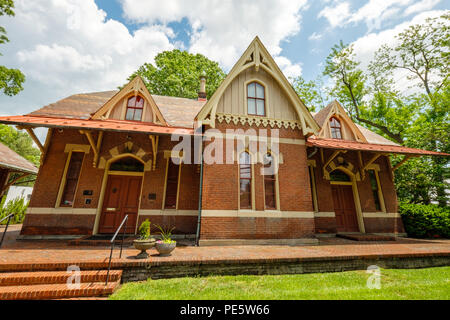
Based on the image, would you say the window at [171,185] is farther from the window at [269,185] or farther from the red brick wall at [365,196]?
the red brick wall at [365,196]

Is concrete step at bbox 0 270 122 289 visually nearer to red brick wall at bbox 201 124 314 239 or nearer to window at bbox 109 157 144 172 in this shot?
red brick wall at bbox 201 124 314 239

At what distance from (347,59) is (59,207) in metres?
25.6

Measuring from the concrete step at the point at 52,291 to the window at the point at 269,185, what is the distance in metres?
5.88

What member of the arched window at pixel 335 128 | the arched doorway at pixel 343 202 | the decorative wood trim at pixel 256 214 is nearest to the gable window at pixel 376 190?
the arched doorway at pixel 343 202

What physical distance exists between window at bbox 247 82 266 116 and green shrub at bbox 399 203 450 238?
10.1 metres

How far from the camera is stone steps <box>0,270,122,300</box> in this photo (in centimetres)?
359

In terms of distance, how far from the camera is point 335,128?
11.4 meters

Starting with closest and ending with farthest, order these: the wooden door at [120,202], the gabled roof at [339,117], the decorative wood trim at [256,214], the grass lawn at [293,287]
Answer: the grass lawn at [293,287]
the decorative wood trim at [256,214]
the wooden door at [120,202]
the gabled roof at [339,117]

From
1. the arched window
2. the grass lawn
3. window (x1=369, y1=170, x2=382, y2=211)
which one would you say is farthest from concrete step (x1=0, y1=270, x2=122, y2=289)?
window (x1=369, y1=170, x2=382, y2=211)

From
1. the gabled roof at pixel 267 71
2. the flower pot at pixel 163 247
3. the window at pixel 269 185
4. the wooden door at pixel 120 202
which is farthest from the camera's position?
the gabled roof at pixel 267 71

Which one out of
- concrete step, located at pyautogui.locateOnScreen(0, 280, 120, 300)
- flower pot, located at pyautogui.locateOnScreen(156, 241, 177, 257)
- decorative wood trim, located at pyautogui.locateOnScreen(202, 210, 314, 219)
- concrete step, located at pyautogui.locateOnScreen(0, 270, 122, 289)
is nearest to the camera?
concrete step, located at pyautogui.locateOnScreen(0, 280, 120, 300)

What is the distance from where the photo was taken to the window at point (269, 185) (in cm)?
805

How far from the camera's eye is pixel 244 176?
802cm

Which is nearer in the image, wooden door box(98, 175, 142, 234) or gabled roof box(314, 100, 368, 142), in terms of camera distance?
wooden door box(98, 175, 142, 234)
